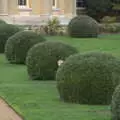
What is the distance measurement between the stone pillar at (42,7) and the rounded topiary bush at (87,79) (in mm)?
37124

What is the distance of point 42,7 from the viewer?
165 feet

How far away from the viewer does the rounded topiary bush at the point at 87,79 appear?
12508 mm

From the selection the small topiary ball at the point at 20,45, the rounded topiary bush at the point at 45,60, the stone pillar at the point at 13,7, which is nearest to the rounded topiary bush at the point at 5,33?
the small topiary ball at the point at 20,45

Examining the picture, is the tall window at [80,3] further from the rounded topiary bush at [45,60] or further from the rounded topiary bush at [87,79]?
the rounded topiary bush at [87,79]

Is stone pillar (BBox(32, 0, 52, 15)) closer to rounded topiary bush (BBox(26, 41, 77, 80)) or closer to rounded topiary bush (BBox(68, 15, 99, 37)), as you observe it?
rounded topiary bush (BBox(68, 15, 99, 37))

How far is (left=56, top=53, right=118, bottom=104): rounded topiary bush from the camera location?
12.5m

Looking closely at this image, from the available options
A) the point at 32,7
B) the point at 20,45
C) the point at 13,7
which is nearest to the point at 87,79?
the point at 20,45

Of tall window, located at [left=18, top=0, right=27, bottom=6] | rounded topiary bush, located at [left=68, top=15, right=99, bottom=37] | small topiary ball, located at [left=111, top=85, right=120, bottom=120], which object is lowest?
rounded topiary bush, located at [left=68, top=15, right=99, bottom=37]

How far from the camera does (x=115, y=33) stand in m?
45.0

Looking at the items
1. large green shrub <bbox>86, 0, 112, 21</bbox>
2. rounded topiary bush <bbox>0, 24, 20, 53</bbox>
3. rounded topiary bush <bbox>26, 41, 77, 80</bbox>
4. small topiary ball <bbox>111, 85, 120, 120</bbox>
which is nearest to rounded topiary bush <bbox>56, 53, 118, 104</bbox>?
small topiary ball <bbox>111, 85, 120, 120</bbox>

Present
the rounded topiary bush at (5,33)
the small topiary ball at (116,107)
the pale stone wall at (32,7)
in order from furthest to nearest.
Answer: the pale stone wall at (32,7)
the rounded topiary bush at (5,33)
the small topiary ball at (116,107)

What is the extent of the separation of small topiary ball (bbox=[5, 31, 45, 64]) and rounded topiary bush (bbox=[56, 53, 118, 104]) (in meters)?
10.3

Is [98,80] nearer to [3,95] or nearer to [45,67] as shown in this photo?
[3,95]

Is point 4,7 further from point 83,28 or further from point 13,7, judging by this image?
point 83,28
